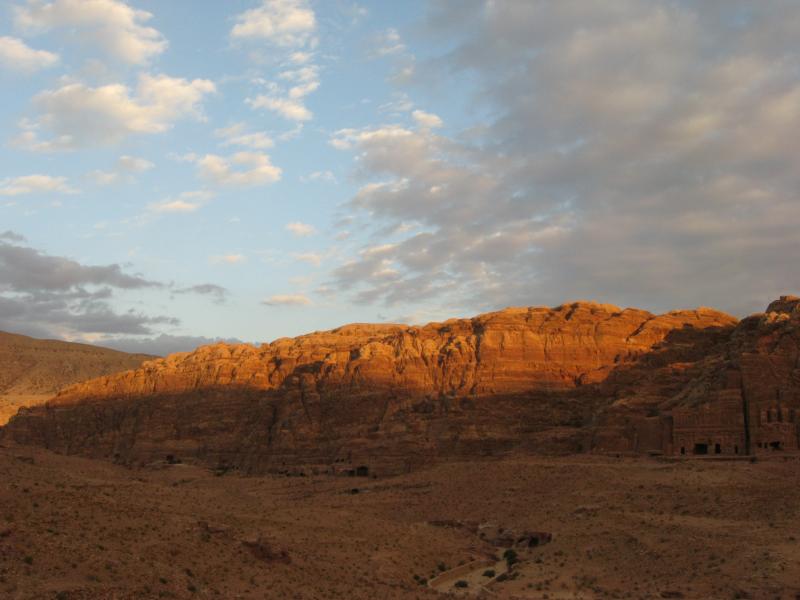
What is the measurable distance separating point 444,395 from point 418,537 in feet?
105

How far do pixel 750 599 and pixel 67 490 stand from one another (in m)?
25.5

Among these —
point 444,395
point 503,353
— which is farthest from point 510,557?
point 503,353

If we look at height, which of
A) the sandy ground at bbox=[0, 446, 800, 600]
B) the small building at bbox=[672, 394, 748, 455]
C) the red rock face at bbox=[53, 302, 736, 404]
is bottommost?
the sandy ground at bbox=[0, 446, 800, 600]

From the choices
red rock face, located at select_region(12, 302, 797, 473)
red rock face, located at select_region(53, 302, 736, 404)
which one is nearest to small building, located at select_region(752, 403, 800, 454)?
red rock face, located at select_region(12, 302, 797, 473)

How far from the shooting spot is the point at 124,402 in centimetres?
9438

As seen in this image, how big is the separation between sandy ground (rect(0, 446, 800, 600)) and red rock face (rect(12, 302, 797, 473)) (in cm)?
1033

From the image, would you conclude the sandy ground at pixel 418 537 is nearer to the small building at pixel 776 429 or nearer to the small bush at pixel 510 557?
the small bush at pixel 510 557

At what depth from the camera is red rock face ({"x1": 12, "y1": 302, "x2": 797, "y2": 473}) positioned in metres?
62.8

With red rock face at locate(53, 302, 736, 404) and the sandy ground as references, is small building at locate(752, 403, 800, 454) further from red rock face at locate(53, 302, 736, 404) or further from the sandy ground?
red rock face at locate(53, 302, 736, 404)

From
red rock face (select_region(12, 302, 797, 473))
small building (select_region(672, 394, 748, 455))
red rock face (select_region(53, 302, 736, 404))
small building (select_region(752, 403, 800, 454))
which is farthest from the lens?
red rock face (select_region(53, 302, 736, 404))

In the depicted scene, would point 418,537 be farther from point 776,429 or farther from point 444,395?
point 444,395

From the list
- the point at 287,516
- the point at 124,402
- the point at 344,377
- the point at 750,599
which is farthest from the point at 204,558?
the point at 124,402

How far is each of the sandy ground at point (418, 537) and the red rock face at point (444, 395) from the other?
407 inches

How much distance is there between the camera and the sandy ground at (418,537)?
26.9m
